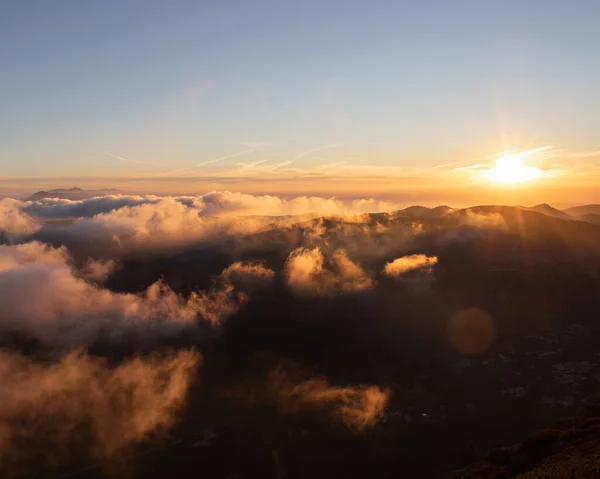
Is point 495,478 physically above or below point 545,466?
below

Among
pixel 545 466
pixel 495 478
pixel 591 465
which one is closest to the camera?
pixel 591 465

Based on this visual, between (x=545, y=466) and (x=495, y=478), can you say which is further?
(x=495, y=478)

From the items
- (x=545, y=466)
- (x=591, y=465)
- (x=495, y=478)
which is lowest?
(x=495, y=478)

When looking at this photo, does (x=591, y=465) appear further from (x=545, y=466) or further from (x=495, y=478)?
(x=495, y=478)

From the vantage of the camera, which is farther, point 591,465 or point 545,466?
point 545,466

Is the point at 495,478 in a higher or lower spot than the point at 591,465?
lower

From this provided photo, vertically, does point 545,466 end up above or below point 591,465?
below

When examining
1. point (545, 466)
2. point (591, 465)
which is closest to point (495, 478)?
point (545, 466)

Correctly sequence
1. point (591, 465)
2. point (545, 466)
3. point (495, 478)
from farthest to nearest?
1. point (495, 478)
2. point (545, 466)
3. point (591, 465)
